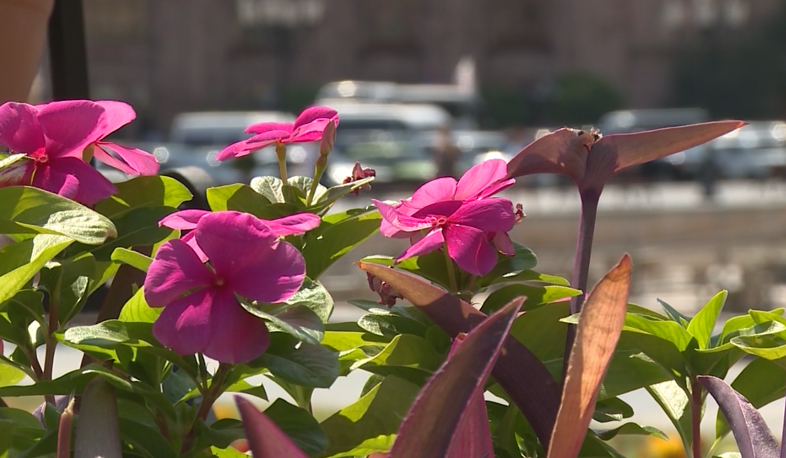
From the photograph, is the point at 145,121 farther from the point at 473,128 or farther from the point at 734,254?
the point at 734,254

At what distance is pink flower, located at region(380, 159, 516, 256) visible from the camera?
1.48 feet

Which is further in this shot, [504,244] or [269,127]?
[269,127]

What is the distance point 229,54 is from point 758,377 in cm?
2645

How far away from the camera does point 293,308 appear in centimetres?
38

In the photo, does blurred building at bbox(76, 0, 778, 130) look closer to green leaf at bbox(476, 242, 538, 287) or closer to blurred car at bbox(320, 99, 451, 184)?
blurred car at bbox(320, 99, 451, 184)

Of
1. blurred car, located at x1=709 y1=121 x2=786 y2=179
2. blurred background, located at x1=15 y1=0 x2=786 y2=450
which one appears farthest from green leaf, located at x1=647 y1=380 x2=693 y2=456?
blurred background, located at x1=15 y1=0 x2=786 y2=450

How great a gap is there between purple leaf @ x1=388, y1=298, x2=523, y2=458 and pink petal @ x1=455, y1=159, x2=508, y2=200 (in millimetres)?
139

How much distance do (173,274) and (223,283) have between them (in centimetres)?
2

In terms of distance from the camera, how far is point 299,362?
0.38 meters

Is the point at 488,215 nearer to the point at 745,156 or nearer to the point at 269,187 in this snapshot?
the point at 269,187

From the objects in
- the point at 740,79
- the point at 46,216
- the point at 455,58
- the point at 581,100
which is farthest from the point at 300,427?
the point at 740,79

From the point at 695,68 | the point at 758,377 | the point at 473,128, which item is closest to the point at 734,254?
the point at 758,377

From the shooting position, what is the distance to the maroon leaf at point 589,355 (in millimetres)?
355

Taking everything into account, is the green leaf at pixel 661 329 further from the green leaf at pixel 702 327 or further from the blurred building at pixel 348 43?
the blurred building at pixel 348 43
